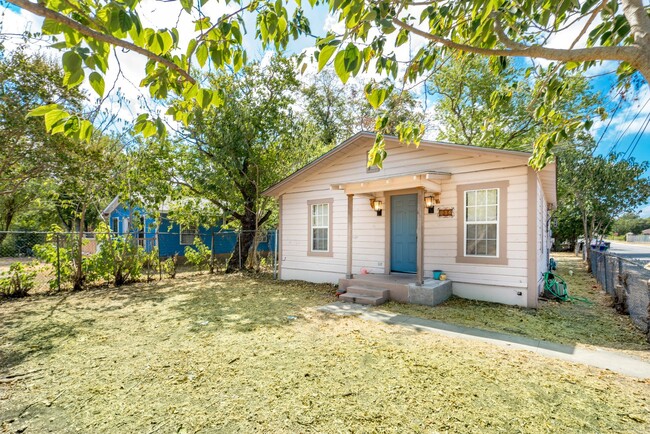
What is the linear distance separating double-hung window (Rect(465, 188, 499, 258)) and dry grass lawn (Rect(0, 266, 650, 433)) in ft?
10.1

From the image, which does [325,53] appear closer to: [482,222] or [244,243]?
[482,222]

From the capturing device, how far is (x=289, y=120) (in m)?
12.0

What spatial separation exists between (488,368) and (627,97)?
364cm

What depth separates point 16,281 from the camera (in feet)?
24.4

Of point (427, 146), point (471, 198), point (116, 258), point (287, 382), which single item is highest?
point (427, 146)

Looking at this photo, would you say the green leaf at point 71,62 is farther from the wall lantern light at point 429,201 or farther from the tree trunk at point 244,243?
the tree trunk at point 244,243

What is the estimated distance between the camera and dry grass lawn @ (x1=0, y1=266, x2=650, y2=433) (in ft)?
8.28

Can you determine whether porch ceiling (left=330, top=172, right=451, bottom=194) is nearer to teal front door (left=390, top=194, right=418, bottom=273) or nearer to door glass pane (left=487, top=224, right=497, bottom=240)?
teal front door (left=390, top=194, right=418, bottom=273)

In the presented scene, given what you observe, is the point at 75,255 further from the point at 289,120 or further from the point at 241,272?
the point at 289,120

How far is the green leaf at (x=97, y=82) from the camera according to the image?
1.51 metres

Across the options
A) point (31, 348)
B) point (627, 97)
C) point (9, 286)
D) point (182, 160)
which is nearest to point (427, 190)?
point (627, 97)

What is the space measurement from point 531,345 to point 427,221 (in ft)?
11.9

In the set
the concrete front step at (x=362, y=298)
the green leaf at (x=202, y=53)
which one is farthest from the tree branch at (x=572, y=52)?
the concrete front step at (x=362, y=298)

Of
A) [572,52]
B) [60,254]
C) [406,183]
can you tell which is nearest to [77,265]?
[60,254]
